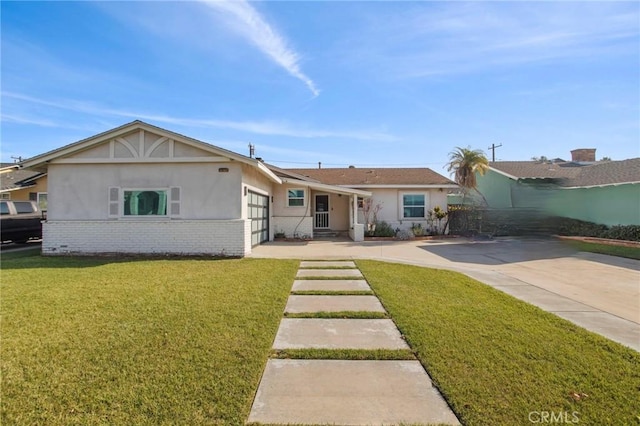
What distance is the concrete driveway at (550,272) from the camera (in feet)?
16.1

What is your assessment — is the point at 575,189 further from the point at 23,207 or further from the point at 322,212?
the point at 23,207

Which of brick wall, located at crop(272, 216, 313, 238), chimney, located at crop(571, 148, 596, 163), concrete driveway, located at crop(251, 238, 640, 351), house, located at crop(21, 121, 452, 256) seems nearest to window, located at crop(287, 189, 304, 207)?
brick wall, located at crop(272, 216, 313, 238)

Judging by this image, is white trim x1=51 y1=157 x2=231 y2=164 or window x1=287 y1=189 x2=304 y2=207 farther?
window x1=287 y1=189 x2=304 y2=207

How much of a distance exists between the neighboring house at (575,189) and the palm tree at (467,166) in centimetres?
67

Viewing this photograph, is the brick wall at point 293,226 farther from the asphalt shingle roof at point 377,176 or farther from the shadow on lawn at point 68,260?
the shadow on lawn at point 68,260

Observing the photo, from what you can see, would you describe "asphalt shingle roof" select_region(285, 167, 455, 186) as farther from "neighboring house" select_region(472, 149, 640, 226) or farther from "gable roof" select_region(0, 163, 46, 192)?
"gable roof" select_region(0, 163, 46, 192)

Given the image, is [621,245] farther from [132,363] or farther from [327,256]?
[132,363]

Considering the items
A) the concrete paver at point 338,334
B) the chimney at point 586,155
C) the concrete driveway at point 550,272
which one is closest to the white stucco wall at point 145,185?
the concrete driveway at point 550,272

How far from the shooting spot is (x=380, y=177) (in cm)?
1964

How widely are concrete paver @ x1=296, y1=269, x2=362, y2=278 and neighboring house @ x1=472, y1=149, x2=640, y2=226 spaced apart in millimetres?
3587

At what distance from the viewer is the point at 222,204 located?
1085 cm

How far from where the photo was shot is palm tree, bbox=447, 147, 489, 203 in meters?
18.5

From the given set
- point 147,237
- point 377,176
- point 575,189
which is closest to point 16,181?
point 147,237

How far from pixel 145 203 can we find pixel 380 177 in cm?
1299
